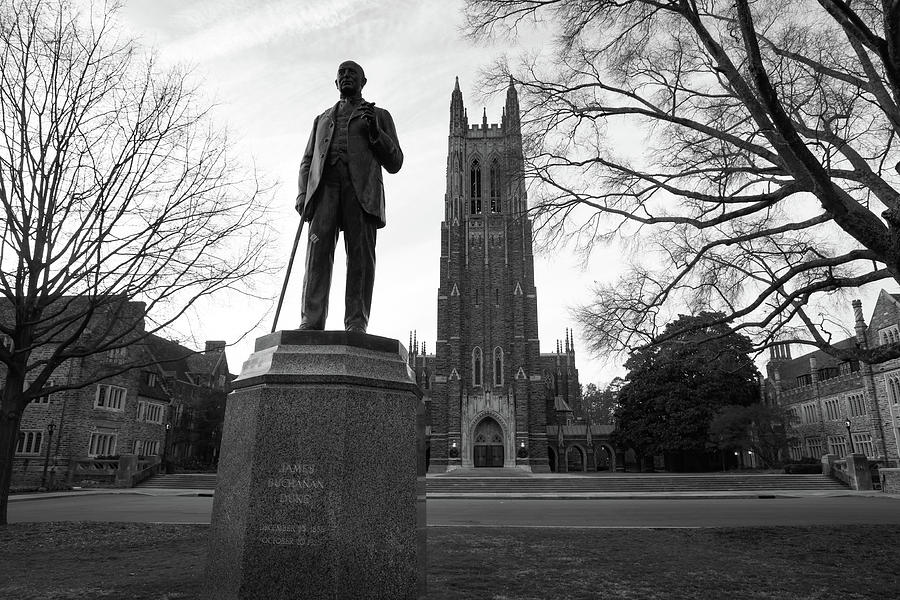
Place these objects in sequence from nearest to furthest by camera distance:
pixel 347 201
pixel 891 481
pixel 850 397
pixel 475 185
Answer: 1. pixel 347 201
2. pixel 891 481
3. pixel 850 397
4. pixel 475 185

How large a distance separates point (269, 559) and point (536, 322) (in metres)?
49.7

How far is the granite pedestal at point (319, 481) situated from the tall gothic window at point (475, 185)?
54641 millimetres

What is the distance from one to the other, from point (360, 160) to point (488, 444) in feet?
155

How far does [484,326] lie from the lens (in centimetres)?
5312

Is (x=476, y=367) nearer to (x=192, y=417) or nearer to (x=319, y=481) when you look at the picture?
(x=192, y=417)

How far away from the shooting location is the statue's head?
5.54 metres

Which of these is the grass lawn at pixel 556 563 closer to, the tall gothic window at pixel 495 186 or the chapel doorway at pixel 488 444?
the chapel doorway at pixel 488 444

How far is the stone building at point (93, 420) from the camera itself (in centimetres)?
3091

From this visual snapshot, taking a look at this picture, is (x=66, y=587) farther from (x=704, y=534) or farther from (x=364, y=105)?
(x=704, y=534)

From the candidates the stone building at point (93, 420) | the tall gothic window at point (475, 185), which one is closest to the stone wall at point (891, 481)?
the stone building at point (93, 420)

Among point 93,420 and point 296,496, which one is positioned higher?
point 93,420

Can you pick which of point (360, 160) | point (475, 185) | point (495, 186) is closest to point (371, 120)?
point (360, 160)

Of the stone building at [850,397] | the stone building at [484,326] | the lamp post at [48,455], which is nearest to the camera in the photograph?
the lamp post at [48,455]

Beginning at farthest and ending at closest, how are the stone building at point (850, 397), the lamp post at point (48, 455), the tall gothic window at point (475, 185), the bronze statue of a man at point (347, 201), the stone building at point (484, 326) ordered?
the tall gothic window at point (475, 185) < the stone building at point (484, 326) < the stone building at point (850, 397) < the lamp post at point (48, 455) < the bronze statue of a man at point (347, 201)
